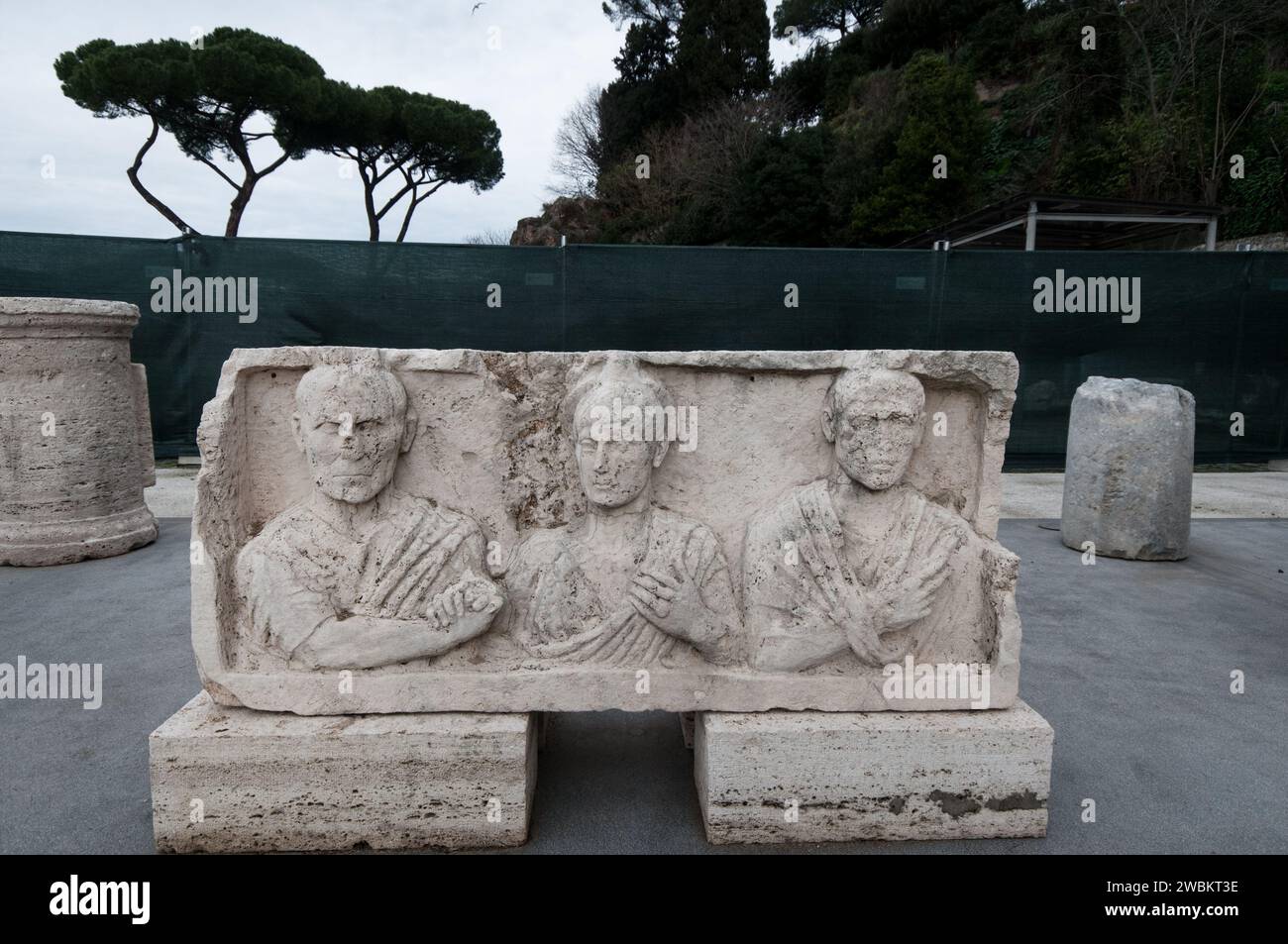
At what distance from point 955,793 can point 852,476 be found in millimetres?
857

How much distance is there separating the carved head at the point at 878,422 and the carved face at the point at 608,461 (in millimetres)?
505

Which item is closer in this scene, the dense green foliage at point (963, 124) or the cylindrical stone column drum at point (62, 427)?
the cylindrical stone column drum at point (62, 427)

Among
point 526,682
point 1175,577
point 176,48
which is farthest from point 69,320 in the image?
point 176,48

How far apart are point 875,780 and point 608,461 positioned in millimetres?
1065

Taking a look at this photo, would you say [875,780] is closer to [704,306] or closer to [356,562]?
[356,562]

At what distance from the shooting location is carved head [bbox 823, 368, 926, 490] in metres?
2.11

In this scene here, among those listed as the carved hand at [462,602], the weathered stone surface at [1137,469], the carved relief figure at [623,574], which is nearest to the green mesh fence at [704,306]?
the weathered stone surface at [1137,469]

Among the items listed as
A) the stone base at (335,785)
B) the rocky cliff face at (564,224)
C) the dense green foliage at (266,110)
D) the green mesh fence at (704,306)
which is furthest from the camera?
the rocky cliff face at (564,224)

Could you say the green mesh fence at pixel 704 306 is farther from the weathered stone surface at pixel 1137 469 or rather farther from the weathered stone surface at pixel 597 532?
the weathered stone surface at pixel 597 532

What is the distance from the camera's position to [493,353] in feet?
7.23

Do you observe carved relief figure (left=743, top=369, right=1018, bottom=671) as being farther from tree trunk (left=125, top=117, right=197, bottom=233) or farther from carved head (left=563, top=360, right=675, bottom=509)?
tree trunk (left=125, top=117, right=197, bottom=233)

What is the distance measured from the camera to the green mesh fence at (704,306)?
263 inches

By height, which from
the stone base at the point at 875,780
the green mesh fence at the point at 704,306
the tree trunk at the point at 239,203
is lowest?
the stone base at the point at 875,780

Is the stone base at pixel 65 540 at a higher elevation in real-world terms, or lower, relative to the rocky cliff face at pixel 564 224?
lower
